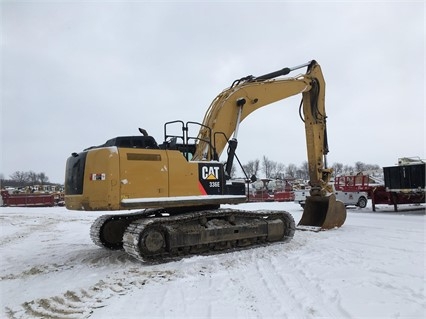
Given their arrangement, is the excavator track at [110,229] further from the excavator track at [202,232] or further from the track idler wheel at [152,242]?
the track idler wheel at [152,242]

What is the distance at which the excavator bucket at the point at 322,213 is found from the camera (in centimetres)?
1047

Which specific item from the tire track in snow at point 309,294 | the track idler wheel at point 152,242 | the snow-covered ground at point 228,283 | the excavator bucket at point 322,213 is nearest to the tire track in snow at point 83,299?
the snow-covered ground at point 228,283

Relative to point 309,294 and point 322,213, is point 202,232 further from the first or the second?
point 322,213

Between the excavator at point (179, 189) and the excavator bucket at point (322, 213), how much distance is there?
45 cm

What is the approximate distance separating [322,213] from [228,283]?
6296 millimetres

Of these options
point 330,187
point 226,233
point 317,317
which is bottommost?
point 317,317

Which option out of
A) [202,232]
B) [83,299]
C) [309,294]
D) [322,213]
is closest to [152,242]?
[202,232]

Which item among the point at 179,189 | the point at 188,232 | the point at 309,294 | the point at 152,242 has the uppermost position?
the point at 179,189

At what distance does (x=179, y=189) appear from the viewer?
710 centimetres

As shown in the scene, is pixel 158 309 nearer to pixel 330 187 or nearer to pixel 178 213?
pixel 178 213

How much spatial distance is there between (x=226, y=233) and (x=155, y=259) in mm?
1569

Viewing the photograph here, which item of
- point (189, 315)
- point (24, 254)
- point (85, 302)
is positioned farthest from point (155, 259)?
point (24, 254)

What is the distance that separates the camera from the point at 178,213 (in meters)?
7.73

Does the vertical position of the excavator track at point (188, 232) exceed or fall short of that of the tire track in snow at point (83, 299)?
it exceeds it
